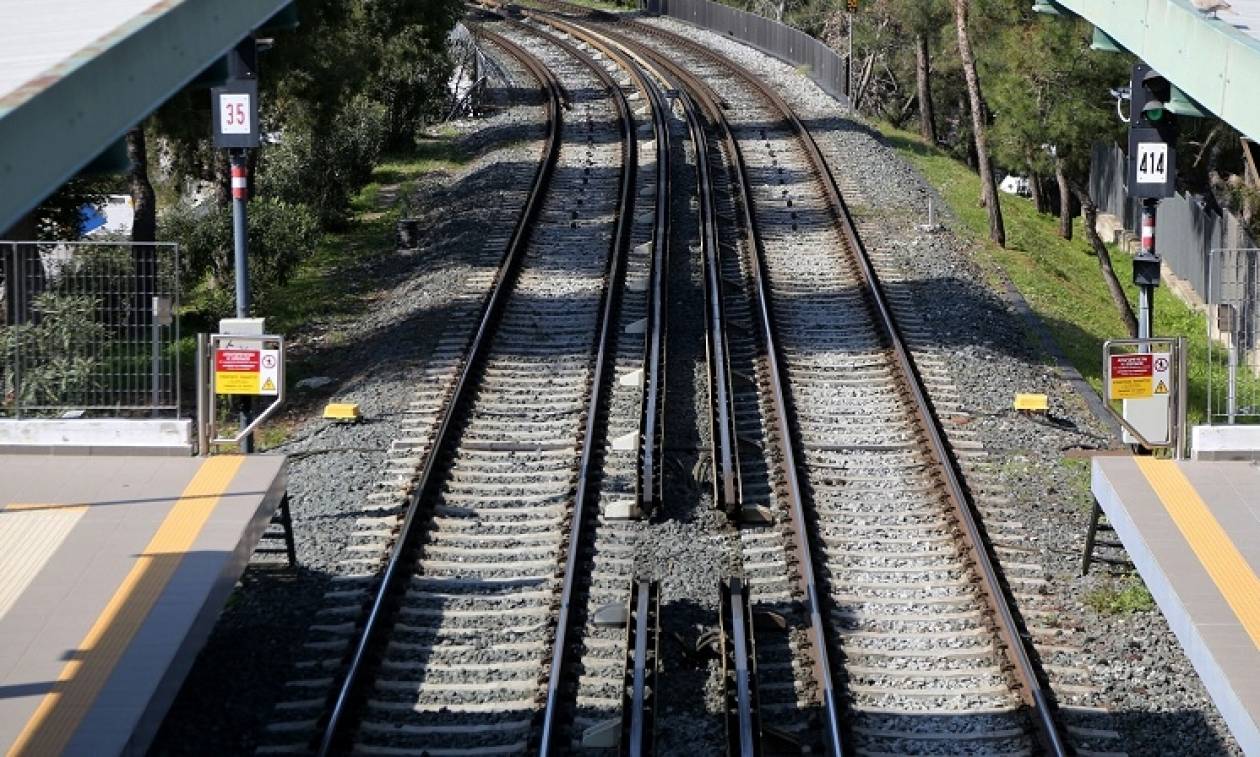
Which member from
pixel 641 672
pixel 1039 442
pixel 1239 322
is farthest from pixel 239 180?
pixel 1239 322

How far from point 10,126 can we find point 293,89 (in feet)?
63.0

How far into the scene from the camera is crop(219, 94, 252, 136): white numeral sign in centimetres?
1391

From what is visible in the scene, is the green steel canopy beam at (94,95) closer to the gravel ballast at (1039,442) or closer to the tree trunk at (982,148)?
the gravel ballast at (1039,442)

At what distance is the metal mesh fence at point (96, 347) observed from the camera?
1261 centimetres

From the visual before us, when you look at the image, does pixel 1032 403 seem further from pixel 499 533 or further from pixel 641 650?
pixel 641 650

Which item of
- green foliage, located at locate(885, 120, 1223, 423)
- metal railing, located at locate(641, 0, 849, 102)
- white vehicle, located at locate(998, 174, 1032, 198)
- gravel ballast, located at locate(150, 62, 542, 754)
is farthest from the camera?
white vehicle, located at locate(998, 174, 1032, 198)

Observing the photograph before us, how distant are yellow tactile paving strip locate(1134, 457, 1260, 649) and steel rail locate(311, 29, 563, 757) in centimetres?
475

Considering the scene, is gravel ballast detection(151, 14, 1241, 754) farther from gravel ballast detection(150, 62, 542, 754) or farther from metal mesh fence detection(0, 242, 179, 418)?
metal mesh fence detection(0, 242, 179, 418)

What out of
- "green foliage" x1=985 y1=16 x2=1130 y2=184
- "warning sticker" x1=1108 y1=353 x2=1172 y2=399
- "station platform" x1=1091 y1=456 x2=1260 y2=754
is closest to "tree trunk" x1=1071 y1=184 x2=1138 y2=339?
"green foliage" x1=985 y1=16 x2=1130 y2=184

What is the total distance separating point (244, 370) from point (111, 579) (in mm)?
2415

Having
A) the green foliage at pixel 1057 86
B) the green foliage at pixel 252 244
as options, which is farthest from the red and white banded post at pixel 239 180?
the green foliage at pixel 1057 86

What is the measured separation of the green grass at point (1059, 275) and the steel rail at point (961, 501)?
1869 mm

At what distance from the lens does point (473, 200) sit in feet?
83.6

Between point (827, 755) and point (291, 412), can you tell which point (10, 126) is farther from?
point (291, 412)
